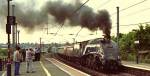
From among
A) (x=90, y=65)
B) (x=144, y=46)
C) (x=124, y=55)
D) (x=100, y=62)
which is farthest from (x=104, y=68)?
(x=144, y=46)

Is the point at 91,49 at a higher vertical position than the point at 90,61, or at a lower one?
higher

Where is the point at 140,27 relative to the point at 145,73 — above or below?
above

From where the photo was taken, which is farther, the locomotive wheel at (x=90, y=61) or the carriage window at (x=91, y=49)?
the locomotive wheel at (x=90, y=61)

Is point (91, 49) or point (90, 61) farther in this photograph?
point (90, 61)

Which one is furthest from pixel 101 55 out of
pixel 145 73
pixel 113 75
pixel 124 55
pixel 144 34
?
pixel 144 34

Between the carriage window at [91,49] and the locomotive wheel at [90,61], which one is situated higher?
the carriage window at [91,49]

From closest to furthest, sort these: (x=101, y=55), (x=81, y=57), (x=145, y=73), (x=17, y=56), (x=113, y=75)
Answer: (x=17, y=56) → (x=145, y=73) → (x=113, y=75) → (x=101, y=55) → (x=81, y=57)

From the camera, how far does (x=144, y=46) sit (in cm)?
8800

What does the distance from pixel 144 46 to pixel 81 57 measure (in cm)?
4591

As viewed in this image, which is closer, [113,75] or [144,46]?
[113,75]

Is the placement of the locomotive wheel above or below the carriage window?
below

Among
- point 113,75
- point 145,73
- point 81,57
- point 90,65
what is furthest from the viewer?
point 81,57

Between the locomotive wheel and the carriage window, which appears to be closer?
the carriage window

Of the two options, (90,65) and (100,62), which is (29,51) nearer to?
(100,62)
